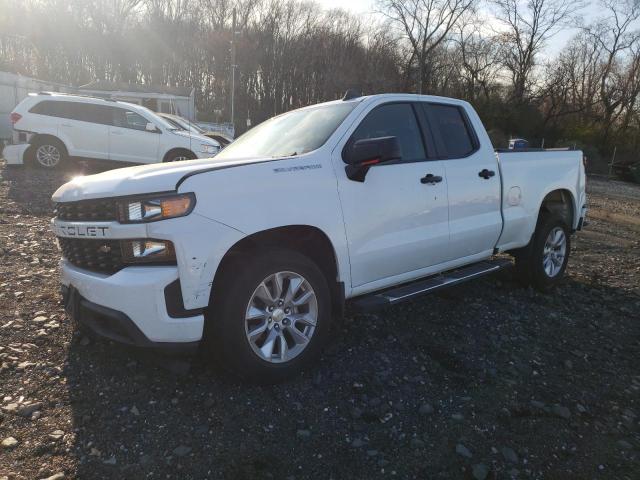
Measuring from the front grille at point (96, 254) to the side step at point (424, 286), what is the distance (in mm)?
1567

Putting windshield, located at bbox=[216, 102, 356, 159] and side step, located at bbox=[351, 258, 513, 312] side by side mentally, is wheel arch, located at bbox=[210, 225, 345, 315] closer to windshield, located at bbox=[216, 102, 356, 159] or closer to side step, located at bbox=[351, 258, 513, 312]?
side step, located at bbox=[351, 258, 513, 312]

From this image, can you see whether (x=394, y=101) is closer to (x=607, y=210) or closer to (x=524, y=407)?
(x=524, y=407)

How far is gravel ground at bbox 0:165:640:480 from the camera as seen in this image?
7.85 ft

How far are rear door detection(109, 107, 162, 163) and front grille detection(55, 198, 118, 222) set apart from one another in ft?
Result: 29.3

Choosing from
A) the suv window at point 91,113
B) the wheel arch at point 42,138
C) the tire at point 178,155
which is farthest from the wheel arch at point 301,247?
the wheel arch at point 42,138

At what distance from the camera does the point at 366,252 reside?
3.35 meters

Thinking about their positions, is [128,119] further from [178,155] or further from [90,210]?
[90,210]

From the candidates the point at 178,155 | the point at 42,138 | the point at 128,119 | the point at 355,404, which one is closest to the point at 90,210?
the point at 355,404

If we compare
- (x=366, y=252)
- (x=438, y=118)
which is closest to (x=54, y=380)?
(x=366, y=252)

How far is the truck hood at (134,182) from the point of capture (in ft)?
8.69

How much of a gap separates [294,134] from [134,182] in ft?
4.58

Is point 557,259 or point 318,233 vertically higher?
point 318,233

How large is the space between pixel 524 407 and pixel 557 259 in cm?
283

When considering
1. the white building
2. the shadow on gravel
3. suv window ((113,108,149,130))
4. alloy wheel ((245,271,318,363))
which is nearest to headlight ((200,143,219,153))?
suv window ((113,108,149,130))
